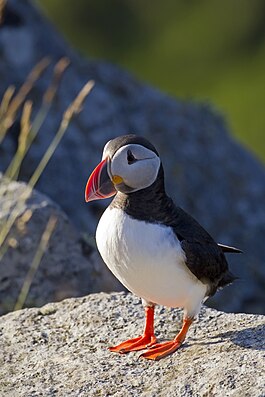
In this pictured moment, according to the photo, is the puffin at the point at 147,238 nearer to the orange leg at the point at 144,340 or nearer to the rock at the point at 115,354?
the orange leg at the point at 144,340

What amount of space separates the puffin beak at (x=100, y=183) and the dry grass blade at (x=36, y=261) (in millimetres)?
1634

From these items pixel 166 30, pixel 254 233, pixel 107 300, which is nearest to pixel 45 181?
pixel 254 233

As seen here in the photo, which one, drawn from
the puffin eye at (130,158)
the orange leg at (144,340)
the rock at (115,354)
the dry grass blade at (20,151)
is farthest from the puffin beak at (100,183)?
the dry grass blade at (20,151)

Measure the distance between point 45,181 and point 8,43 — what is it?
158 cm

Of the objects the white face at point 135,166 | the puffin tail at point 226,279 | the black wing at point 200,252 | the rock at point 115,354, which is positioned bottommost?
the rock at point 115,354

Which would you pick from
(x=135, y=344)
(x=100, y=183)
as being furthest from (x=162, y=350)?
(x=100, y=183)

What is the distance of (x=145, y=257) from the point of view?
6.62 m

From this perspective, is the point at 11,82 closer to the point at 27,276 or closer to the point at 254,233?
the point at 254,233

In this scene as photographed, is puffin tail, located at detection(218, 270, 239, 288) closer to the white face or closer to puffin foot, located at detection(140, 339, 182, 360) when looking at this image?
puffin foot, located at detection(140, 339, 182, 360)

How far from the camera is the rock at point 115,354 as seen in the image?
6.36 m

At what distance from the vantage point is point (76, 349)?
7.00 metres

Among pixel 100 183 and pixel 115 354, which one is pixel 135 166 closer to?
pixel 100 183

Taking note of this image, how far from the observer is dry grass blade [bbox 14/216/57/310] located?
328 inches

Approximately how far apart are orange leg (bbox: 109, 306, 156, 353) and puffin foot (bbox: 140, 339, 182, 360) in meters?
0.07
